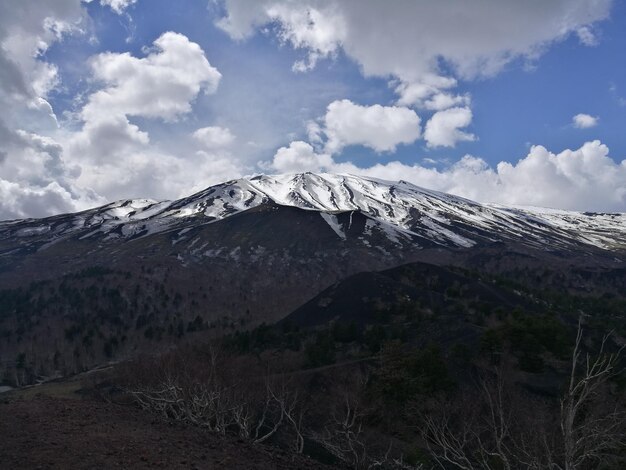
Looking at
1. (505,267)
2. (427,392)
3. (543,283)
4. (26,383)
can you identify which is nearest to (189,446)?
(427,392)

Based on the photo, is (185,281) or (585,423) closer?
(585,423)

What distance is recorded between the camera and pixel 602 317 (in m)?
85.8

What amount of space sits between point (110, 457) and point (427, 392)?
30.0 meters

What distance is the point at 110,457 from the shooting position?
48.0 ft

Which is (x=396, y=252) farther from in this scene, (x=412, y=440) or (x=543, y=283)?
(x=412, y=440)

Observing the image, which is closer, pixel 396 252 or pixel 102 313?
pixel 102 313

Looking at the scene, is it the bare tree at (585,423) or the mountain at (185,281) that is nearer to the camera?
the bare tree at (585,423)

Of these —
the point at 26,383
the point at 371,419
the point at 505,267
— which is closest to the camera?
the point at 371,419

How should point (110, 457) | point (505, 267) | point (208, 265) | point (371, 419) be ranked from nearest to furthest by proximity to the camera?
point (110, 457) < point (371, 419) < point (505, 267) < point (208, 265)

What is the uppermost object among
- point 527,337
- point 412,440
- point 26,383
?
point 527,337

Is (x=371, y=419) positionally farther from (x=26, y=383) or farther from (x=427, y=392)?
(x=26, y=383)

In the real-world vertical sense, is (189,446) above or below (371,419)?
above

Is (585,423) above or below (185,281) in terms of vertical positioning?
above

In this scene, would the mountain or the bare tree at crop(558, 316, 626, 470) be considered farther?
the mountain
